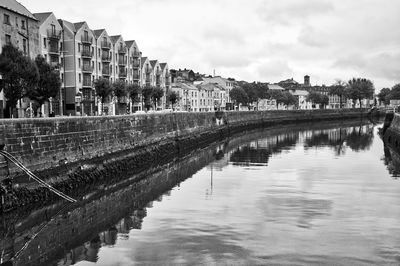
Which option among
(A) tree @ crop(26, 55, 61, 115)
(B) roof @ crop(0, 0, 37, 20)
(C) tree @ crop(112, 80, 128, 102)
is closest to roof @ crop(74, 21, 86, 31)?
(C) tree @ crop(112, 80, 128, 102)

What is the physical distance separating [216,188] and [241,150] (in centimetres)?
2431

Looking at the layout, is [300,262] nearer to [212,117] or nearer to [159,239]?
[159,239]

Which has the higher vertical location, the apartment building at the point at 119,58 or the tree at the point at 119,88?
the apartment building at the point at 119,58

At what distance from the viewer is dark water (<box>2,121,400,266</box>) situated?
14.4 meters

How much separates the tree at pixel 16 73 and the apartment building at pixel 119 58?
152 feet

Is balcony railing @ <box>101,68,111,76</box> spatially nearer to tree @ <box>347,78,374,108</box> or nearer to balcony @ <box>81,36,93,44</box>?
balcony @ <box>81,36,93,44</box>

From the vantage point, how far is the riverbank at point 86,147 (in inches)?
830

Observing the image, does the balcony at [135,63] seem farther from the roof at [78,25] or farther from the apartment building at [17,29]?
the apartment building at [17,29]

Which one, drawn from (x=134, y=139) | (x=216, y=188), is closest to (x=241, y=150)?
(x=134, y=139)

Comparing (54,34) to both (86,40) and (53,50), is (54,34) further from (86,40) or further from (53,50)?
(86,40)

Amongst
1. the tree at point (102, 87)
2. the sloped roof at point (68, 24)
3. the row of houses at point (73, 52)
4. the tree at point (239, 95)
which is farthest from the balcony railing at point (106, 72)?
the tree at point (239, 95)

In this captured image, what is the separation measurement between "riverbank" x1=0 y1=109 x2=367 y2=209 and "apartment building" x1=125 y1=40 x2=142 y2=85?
3576 centimetres

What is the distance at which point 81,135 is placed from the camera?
1095 inches

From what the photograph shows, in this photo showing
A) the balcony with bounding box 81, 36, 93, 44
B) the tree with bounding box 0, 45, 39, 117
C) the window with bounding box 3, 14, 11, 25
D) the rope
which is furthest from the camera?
the balcony with bounding box 81, 36, 93, 44
